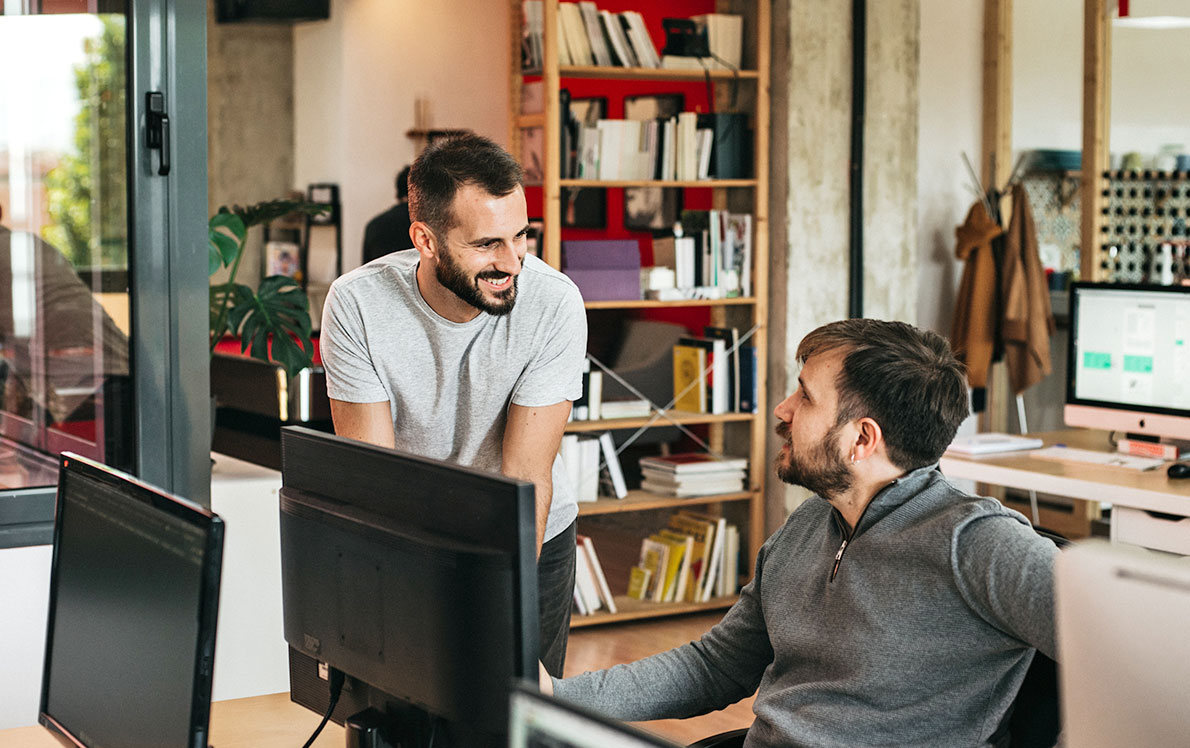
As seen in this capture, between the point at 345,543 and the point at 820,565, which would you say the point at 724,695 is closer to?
the point at 820,565

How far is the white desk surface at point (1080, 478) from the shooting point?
3500 millimetres

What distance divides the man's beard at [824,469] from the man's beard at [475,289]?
575 mm

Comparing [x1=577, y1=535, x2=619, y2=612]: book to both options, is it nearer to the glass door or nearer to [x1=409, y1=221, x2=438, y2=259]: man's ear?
the glass door

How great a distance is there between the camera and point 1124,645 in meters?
0.99

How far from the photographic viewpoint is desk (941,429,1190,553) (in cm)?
350

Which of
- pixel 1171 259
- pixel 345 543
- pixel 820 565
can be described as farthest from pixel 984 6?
pixel 345 543

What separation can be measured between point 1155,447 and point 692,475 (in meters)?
1.65

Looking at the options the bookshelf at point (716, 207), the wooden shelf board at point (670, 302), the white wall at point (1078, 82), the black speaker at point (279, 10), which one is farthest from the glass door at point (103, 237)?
the black speaker at point (279, 10)

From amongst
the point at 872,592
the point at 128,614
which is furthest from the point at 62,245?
the point at 872,592

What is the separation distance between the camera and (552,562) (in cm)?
247

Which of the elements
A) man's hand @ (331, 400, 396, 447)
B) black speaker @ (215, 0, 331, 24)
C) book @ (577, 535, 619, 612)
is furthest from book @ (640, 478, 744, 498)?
black speaker @ (215, 0, 331, 24)

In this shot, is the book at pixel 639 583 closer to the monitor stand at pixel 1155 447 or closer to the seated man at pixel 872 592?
the monitor stand at pixel 1155 447

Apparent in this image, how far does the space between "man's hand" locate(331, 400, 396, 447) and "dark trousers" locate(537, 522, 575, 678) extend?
15.3 inches

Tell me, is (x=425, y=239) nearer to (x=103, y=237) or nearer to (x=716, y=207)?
(x=103, y=237)
